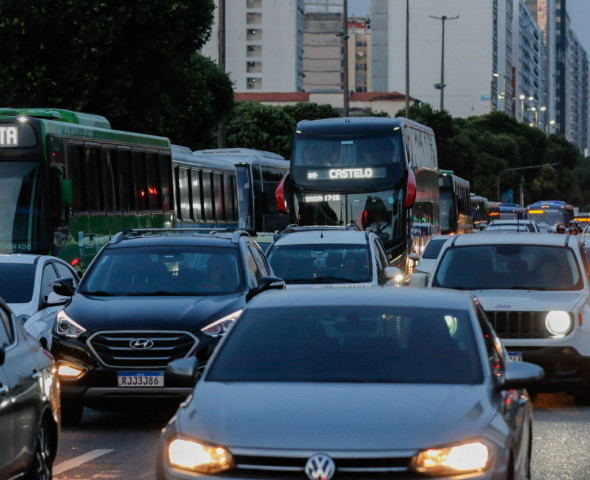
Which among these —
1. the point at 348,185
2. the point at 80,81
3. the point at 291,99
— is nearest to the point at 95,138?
the point at 348,185

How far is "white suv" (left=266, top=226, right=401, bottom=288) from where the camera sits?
1812 cm

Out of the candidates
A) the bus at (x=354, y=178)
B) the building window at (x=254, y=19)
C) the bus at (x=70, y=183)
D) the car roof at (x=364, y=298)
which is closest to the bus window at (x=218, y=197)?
the bus at (x=354, y=178)

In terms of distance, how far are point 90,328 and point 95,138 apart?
1292 centimetres

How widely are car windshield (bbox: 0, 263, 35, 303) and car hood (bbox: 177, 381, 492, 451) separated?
814cm

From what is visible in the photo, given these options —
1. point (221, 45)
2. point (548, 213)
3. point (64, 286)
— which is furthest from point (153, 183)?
point (548, 213)

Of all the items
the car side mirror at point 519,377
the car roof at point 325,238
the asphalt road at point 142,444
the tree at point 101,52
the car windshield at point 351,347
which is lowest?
the asphalt road at point 142,444

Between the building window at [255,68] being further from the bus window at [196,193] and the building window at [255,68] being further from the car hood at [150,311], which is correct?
the car hood at [150,311]

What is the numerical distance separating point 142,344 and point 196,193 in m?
23.0

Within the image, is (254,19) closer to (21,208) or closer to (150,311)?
(21,208)

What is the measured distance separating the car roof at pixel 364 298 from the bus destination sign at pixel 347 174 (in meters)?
24.7

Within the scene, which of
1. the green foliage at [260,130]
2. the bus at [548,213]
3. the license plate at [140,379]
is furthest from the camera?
the green foliage at [260,130]

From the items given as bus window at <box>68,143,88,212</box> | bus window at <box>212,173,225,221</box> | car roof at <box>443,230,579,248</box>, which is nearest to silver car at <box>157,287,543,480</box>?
car roof at <box>443,230,579,248</box>

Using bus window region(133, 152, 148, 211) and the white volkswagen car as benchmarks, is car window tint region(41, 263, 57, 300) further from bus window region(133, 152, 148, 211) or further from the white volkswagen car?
bus window region(133, 152, 148, 211)

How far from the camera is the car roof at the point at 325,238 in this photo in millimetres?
18922
